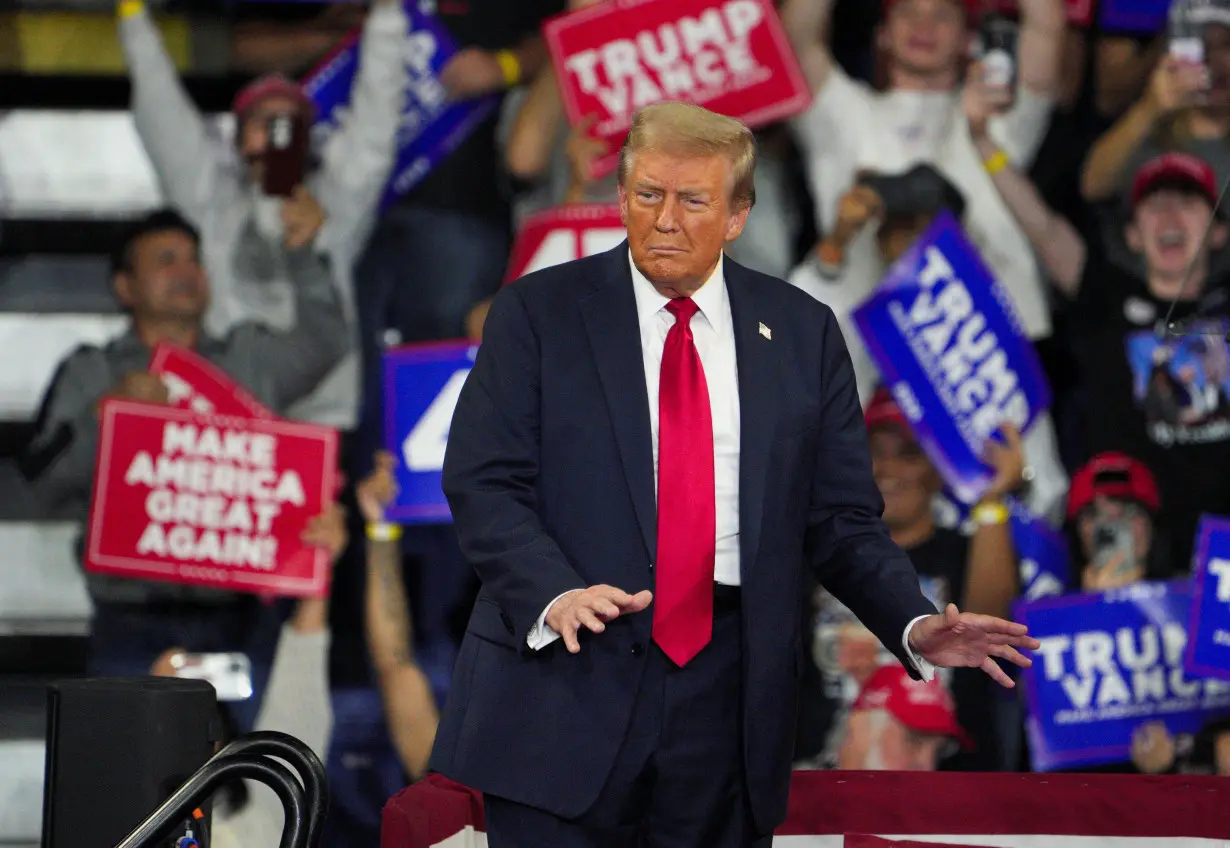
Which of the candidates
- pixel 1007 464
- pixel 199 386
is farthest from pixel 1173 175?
pixel 199 386

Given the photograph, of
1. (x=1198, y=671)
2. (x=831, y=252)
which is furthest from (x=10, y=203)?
(x=1198, y=671)

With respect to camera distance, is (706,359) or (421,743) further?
(421,743)

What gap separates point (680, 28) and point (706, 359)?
93.6 inches

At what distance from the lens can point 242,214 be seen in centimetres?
392

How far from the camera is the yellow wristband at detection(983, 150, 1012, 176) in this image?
386 cm

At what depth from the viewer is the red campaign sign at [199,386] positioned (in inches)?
153

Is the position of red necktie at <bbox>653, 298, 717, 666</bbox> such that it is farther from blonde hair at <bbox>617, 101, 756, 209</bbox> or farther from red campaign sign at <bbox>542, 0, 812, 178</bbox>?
red campaign sign at <bbox>542, 0, 812, 178</bbox>

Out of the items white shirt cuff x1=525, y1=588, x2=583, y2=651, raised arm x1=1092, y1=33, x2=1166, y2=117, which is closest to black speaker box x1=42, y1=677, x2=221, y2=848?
white shirt cuff x1=525, y1=588, x2=583, y2=651

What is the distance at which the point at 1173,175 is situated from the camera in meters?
3.84

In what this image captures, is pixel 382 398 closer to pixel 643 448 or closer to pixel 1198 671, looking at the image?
pixel 1198 671

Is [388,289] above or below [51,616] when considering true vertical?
above

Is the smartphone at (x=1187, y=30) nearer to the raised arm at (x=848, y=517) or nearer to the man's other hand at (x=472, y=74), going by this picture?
the man's other hand at (x=472, y=74)

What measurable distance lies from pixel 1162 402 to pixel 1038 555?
1.53 feet

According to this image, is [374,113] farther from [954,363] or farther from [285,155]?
[954,363]
